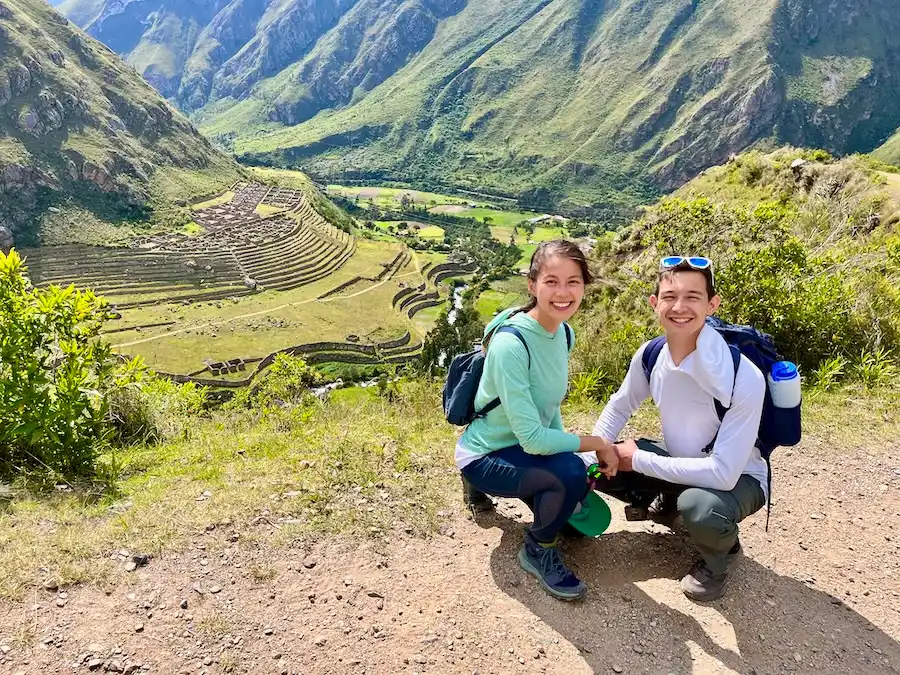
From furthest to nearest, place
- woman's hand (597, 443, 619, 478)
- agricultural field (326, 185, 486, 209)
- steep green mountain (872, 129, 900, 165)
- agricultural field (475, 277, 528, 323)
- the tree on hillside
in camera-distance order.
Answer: agricultural field (326, 185, 486, 209) < steep green mountain (872, 129, 900, 165) < agricultural field (475, 277, 528, 323) < the tree on hillside < woman's hand (597, 443, 619, 478)

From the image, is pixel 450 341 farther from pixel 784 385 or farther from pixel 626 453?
pixel 784 385

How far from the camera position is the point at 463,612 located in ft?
8.95

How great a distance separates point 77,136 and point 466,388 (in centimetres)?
10056

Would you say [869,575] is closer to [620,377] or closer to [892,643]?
[892,643]

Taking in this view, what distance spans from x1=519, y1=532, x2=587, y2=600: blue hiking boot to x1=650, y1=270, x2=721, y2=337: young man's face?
1.33m

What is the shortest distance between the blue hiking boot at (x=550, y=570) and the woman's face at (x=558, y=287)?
1.26m

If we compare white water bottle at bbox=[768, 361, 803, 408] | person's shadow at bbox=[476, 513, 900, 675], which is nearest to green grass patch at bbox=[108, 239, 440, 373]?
person's shadow at bbox=[476, 513, 900, 675]

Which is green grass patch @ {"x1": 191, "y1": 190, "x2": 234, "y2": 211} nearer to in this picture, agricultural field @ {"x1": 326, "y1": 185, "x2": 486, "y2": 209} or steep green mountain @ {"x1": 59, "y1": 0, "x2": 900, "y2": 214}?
agricultural field @ {"x1": 326, "y1": 185, "x2": 486, "y2": 209}

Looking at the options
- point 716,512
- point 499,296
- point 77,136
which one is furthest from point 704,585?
point 77,136

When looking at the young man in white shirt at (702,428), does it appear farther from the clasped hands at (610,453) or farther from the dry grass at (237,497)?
the dry grass at (237,497)

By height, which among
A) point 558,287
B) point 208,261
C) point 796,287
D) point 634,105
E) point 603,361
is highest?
point 634,105

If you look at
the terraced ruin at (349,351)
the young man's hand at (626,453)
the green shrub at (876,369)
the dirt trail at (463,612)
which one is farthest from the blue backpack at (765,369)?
the terraced ruin at (349,351)

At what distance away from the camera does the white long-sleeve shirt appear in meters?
2.54

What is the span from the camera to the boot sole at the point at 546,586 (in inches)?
109
